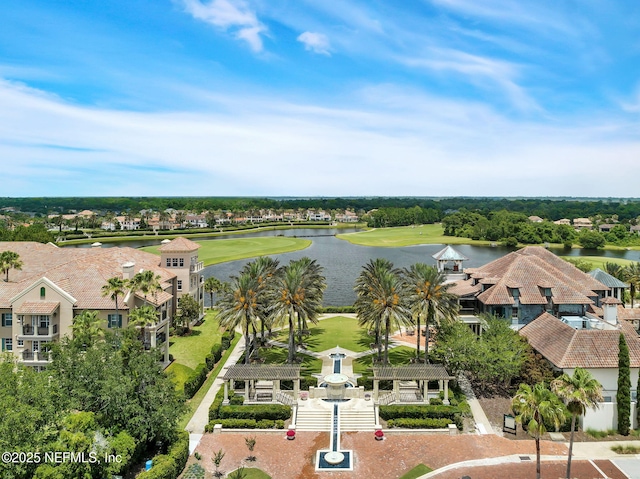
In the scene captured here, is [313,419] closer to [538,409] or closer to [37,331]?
[538,409]

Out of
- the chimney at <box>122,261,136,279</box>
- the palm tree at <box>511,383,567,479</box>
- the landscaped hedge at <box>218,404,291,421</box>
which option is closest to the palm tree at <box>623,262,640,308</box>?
the palm tree at <box>511,383,567,479</box>

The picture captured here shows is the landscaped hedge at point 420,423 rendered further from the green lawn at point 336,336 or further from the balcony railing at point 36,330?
the balcony railing at point 36,330

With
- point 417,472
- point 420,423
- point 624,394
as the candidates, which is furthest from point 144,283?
point 624,394

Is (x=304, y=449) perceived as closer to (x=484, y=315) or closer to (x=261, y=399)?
(x=261, y=399)

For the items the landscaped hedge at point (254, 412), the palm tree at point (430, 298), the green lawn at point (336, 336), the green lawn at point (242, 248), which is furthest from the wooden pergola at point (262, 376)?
the green lawn at point (242, 248)

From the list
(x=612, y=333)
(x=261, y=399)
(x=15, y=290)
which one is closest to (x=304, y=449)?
(x=261, y=399)

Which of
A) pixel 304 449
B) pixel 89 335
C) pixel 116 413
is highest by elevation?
pixel 89 335
